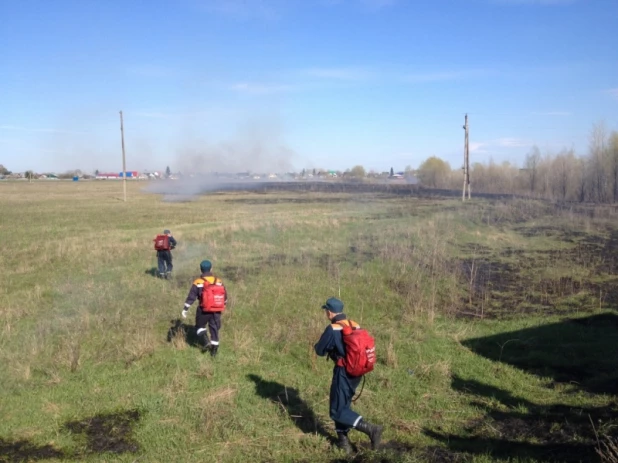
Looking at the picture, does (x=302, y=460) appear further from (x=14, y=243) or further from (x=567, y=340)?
(x=14, y=243)

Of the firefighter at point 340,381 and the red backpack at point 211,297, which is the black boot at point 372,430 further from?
the red backpack at point 211,297

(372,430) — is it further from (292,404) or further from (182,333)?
(182,333)

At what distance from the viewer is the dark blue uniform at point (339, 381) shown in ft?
18.2

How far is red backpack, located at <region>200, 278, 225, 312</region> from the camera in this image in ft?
28.6

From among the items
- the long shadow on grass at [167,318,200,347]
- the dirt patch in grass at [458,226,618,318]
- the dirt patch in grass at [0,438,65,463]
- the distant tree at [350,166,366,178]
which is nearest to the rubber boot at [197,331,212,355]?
the long shadow on grass at [167,318,200,347]

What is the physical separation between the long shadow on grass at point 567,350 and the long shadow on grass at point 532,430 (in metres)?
1.16

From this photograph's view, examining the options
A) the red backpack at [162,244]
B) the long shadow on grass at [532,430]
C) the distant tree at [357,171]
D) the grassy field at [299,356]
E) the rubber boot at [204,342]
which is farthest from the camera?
the distant tree at [357,171]

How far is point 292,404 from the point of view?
24.0 ft

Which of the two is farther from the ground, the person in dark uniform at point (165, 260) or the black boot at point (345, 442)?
the person in dark uniform at point (165, 260)

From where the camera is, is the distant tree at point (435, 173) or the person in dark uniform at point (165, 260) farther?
the distant tree at point (435, 173)

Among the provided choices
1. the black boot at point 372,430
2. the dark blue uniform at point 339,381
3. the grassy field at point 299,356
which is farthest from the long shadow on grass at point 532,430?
the dark blue uniform at point 339,381

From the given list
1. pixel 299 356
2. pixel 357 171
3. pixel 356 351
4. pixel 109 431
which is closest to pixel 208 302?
pixel 299 356

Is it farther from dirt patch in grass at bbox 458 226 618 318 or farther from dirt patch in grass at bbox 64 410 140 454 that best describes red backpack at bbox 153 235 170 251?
dirt patch in grass at bbox 458 226 618 318

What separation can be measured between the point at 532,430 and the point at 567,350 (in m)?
3.62
